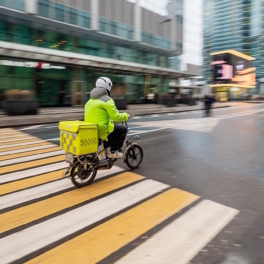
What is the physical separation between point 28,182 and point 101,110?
1879 millimetres

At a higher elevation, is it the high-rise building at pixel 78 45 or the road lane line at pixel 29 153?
the high-rise building at pixel 78 45

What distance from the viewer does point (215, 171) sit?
588cm

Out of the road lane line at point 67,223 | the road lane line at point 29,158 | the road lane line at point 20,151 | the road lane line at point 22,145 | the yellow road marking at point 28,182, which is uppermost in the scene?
the road lane line at point 22,145

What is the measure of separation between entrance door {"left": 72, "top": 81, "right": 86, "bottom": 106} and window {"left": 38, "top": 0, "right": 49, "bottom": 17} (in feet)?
23.9

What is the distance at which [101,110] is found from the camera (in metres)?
4.68

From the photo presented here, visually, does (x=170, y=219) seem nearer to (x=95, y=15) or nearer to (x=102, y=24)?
(x=95, y=15)

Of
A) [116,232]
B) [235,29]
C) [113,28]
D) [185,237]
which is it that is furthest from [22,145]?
[235,29]

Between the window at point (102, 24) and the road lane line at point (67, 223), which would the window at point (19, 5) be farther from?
the road lane line at point (67, 223)

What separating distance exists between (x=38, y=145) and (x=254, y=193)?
256 inches

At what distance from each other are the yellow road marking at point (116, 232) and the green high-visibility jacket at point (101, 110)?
59.2 inches

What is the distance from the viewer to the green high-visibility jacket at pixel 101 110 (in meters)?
4.63

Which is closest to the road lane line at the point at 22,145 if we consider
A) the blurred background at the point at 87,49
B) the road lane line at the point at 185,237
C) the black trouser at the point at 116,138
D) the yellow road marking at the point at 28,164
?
the yellow road marking at the point at 28,164

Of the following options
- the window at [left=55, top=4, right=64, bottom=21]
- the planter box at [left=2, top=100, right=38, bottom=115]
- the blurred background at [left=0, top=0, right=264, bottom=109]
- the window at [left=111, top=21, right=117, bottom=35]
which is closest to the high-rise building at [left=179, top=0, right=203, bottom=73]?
the blurred background at [left=0, top=0, right=264, bottom=109]

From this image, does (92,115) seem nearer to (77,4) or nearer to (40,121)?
(40,121)
